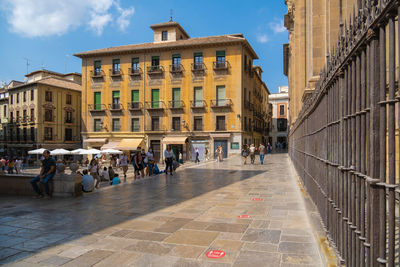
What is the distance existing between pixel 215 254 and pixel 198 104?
29.9m

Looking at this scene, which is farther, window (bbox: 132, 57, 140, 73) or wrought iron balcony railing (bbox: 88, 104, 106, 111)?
wrought iron balcony railing (bbox: 88, 104, 106, 111)

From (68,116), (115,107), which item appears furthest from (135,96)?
(68,116)

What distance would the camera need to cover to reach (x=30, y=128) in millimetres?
41781

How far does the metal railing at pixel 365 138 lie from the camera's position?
1.90 metres

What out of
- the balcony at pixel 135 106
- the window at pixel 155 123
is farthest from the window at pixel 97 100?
the window at pixel 155 123

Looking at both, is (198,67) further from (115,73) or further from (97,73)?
(97,73)

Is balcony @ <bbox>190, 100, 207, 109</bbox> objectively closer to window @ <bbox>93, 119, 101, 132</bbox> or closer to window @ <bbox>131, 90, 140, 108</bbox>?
window @ <bbox>131, 90, 140, 108</bbox>

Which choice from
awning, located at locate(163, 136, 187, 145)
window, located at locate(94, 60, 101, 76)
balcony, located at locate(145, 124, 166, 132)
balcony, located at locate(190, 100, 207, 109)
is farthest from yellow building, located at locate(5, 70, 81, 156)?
balcony, located at locate(190, 100, 207, 109)

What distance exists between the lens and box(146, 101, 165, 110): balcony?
34.9m

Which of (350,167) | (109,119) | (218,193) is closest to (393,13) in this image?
(350,167)

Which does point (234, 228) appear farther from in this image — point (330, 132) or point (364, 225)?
point (364, 225)

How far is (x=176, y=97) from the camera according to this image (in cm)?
3466

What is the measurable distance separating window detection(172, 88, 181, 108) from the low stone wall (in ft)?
83.9

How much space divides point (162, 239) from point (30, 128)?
143ft
